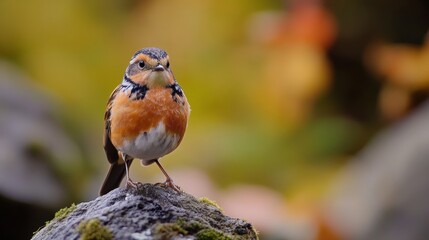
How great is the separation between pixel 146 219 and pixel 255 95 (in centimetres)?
663

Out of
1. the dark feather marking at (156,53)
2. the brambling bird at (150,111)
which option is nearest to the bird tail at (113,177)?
the brambling bird at (150,111)

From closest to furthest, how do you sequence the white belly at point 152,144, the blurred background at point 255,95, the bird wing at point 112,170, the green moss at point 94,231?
the green moss at point 94,231
the white belly at point 152,144
the bird wing at point 112,170
the blurred background at point 255,95

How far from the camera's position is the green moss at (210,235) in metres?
4.66

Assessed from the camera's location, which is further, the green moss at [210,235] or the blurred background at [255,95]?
the blurred background at [255,95]

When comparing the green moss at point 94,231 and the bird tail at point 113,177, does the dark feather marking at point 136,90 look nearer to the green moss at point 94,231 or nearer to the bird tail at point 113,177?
the bird tail at point 113,177

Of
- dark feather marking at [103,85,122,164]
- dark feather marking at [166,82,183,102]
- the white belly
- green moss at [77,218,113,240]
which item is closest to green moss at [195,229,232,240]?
green moss at [77,218,113,240]

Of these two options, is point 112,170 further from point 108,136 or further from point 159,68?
point 159,68

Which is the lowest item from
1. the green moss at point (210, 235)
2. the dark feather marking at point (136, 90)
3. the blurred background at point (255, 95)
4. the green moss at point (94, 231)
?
the green moss at point (94, 231)

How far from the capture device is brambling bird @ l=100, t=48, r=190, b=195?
533cm

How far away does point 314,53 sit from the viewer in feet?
36.0

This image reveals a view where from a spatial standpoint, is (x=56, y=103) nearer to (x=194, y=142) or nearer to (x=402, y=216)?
(x=194, y=142)

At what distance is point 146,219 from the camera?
4.63 metres

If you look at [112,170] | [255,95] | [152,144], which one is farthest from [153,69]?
[255,95]

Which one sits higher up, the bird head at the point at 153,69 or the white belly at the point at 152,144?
the bird head at the point at 153,69
